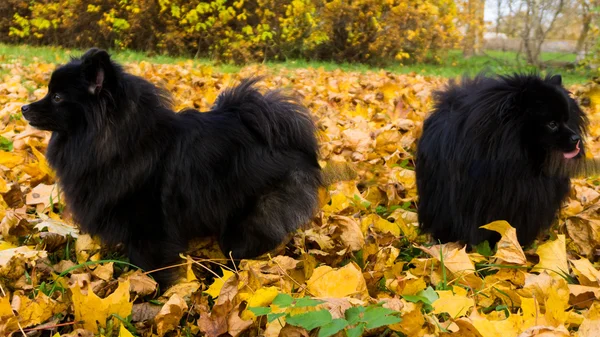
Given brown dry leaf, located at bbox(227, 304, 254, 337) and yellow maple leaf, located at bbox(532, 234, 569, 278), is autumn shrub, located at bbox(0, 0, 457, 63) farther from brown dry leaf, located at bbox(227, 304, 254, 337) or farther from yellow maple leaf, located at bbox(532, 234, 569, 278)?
brown dry leaf, located at bbox(227, 304, 254, 337)

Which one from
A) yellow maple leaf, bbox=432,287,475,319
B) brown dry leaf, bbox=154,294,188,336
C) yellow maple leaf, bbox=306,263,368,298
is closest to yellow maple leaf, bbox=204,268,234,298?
brown dry leaf, bbox=154,294,188,336

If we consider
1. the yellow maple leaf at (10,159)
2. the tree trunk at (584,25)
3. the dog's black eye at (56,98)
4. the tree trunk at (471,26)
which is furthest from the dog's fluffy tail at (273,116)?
the tree trunk at (471,26)

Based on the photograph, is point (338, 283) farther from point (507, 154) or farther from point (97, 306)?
point (507, 154)

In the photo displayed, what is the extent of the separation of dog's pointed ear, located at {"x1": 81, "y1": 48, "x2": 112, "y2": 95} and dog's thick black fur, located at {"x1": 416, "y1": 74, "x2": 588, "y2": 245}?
1796 millimetres

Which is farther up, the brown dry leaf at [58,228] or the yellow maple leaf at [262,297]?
the yellow maple leaf at [262,297]

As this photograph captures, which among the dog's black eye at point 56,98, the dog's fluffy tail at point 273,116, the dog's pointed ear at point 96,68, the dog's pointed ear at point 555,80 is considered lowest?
the dog's fluffy tail at point 273,116

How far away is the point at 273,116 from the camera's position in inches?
115

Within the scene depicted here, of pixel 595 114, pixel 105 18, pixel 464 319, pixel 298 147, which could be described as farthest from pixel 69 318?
pixel 105 18

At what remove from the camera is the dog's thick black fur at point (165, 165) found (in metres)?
2.64

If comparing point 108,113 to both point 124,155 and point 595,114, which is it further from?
point 595,114

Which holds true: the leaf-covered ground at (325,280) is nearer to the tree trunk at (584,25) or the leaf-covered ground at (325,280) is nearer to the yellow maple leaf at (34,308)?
the yellow maple leaf at (34,308)

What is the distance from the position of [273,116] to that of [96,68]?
910 mm

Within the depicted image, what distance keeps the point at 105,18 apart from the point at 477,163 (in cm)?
1398

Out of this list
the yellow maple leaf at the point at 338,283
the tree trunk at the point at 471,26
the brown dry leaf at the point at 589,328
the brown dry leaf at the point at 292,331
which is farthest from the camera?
the tree trunk at the point at 471,26
